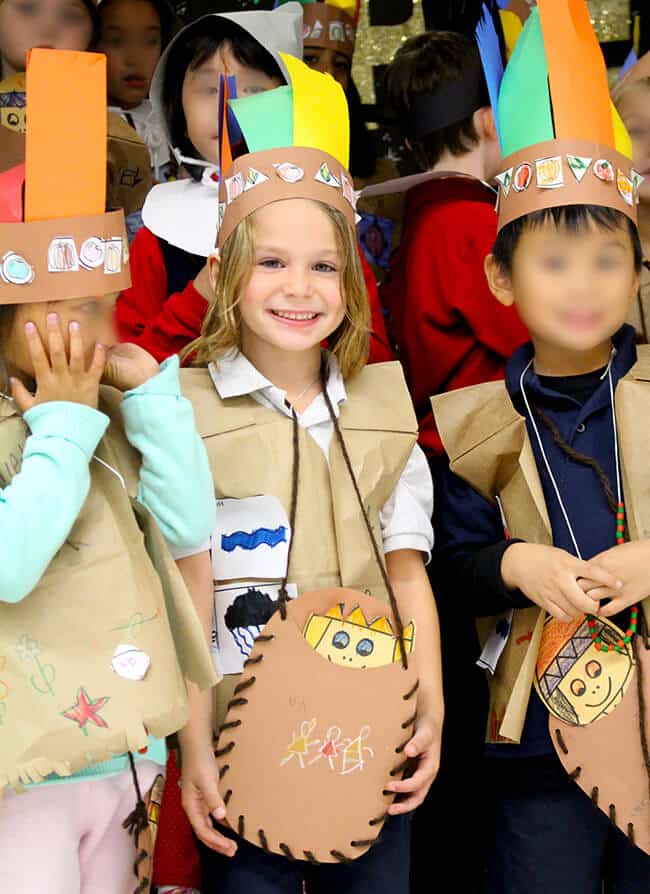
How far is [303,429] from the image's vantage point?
191 centimetres

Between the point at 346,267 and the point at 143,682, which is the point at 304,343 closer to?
the point at 346,267

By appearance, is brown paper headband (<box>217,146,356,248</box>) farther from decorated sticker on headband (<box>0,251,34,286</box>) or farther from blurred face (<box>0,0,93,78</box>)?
blurred face (<box>0,0,93,78</box>)

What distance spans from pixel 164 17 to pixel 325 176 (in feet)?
4.45

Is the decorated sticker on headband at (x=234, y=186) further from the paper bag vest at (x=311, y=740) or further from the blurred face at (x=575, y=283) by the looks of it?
the paper bag vest at (x=311, y=740)

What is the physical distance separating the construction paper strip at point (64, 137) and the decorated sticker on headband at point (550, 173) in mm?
718

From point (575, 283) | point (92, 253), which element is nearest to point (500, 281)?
point (575, 283)

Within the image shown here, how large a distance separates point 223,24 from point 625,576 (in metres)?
1.40

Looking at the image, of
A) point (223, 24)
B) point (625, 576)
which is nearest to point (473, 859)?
point (625, 576)

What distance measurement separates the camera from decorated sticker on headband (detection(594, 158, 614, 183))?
1.96 metres

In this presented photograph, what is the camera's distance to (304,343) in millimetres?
1897

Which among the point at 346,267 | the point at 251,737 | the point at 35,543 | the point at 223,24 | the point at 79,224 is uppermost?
the point at 223,24

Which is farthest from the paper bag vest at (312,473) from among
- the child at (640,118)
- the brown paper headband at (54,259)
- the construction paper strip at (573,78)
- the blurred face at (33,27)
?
the blurred face at (33,27)

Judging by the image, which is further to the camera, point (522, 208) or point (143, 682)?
point (522, 208)

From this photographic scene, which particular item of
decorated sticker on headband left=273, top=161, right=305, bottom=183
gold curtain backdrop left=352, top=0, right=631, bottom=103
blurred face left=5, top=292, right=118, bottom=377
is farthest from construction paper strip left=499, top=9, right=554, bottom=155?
gold curtain backdrop left=352, top=0, right=631, bottom=103
